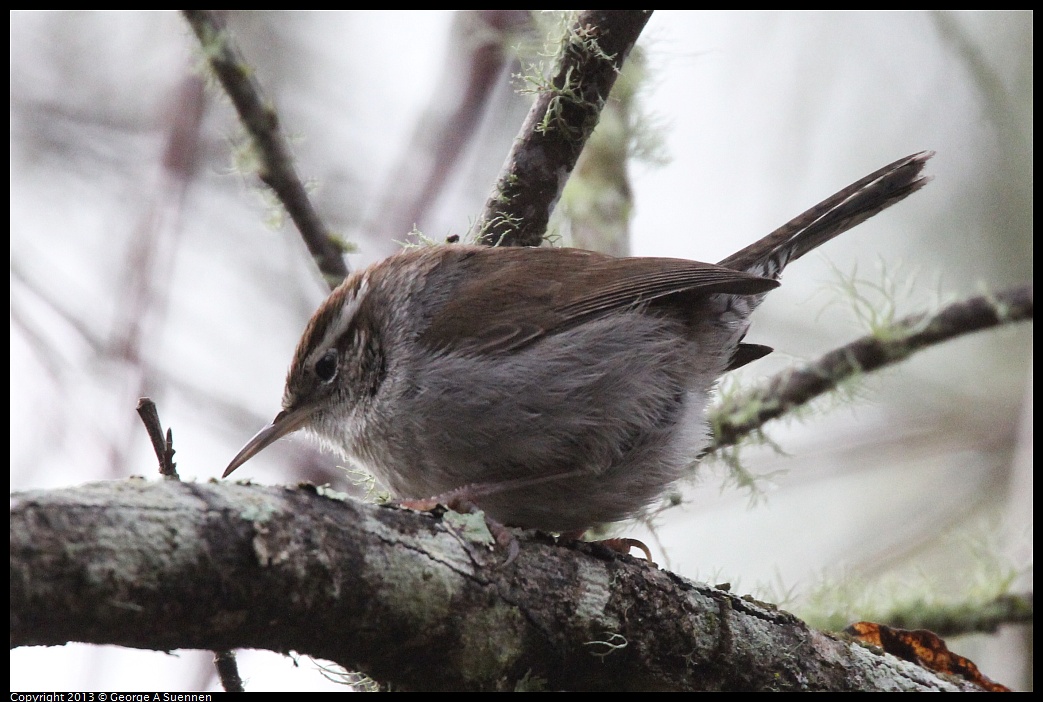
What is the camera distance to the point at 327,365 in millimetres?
4023

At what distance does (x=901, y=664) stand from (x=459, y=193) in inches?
191

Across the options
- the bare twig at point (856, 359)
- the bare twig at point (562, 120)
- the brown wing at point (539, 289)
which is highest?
the bare twig at point (562, 120)

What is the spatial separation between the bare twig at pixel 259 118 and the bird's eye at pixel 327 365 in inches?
27.5

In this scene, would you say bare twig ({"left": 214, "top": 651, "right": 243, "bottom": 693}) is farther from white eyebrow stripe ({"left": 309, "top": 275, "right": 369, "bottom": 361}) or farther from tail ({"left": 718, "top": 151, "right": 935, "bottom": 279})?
tail ({"left": 718, "top": 151, "right": 935, "bottom": 279})

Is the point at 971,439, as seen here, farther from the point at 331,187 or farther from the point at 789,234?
the point at 331,187

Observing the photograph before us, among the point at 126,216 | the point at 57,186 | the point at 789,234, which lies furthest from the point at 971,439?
the point at 57,186

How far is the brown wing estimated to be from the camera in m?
3.65

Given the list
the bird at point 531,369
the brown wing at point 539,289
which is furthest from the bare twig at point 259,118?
the brown wing at point 539,289

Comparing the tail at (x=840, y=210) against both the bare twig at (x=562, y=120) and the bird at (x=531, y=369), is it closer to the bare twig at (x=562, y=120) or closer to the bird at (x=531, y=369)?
the bird at (x=531, y=369)

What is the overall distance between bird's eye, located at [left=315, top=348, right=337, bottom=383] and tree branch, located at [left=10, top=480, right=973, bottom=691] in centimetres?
152

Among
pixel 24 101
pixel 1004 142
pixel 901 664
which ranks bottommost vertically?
pixel 901 664

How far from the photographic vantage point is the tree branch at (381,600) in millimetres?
Result: 1822

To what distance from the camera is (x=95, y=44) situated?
25.4 feet

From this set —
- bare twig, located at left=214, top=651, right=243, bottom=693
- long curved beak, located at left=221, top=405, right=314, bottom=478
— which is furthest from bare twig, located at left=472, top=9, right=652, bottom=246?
bare twig, located at left=214, top=651, right=243, bottom=693
